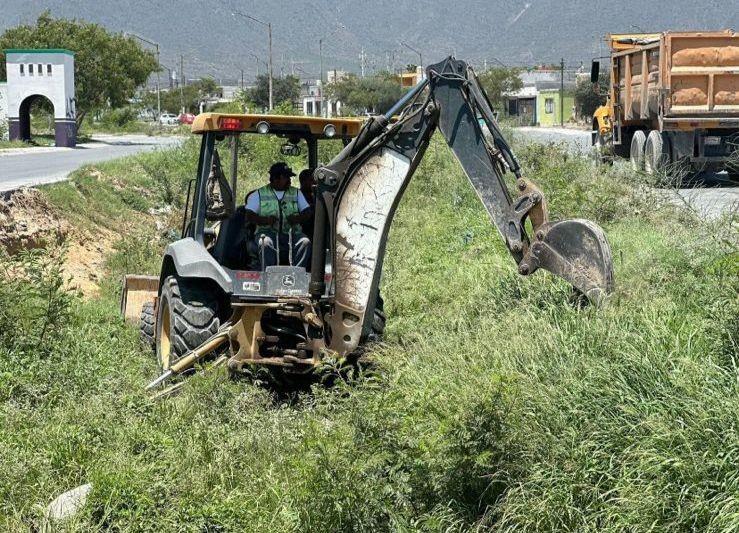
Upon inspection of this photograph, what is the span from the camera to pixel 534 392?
20.7 feet

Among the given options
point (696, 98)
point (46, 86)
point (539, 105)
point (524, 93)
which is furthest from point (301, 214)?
point (524, 93)

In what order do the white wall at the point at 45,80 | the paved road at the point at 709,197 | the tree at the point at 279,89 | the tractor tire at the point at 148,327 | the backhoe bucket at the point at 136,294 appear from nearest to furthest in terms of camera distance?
the tractor tire at the point at 148,327 → the backhoe bucket at the point at 136,294 → the paved road at the point at 709,197 → the white wall at the point at 45,80 → the tree at the point at 279,89

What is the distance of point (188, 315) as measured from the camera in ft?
29.1

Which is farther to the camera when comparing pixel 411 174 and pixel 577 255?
pixel 411 174

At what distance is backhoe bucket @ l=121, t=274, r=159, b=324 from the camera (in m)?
11.5

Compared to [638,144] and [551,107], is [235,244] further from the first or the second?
[551,107]

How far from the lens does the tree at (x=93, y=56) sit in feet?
212

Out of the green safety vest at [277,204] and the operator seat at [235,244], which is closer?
the green safety vest at [277,204]

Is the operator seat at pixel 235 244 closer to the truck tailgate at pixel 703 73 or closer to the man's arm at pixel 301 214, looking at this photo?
the man's arm at pixel 301 214

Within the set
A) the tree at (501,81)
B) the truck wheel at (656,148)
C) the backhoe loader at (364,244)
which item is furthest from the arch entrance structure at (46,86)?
the tree at (501,81)

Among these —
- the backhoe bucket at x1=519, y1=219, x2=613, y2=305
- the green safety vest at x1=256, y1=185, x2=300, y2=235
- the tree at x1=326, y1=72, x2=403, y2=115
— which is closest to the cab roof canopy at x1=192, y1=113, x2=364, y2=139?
the green safety vest at x1=256, y1=185, x2=300, y2=235

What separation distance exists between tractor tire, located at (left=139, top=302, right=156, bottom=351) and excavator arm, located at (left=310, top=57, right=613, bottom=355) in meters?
2.98

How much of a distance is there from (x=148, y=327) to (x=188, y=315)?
1791mm

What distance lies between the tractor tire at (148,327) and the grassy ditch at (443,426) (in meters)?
0.47
